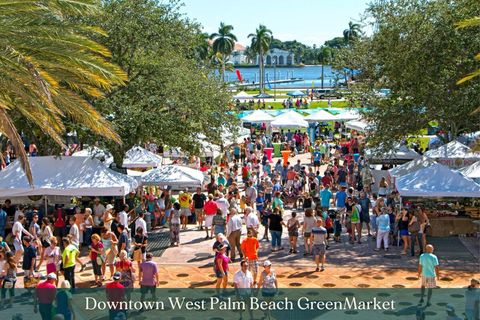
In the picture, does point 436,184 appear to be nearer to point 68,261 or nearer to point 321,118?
Result: point 68,261

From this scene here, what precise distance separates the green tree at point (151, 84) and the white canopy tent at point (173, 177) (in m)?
0.82

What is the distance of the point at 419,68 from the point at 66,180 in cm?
1074

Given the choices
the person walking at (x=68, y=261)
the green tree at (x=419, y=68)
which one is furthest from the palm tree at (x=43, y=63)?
the green tree at (x=419, y=68)

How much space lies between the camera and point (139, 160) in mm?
24406

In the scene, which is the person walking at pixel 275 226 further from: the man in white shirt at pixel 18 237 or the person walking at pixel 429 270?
the man in white shirt at pixel 18 237

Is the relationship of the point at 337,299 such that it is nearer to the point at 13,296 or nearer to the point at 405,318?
the point at 405,318

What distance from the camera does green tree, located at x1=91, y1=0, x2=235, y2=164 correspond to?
783 inches

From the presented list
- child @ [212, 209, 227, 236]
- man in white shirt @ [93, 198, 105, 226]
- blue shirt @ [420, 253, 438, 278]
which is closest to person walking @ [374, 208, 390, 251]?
child @ [212, 209, 227, 236]

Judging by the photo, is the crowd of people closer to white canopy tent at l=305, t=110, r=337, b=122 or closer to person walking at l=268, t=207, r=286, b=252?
person walking at l=268, t=207, r=286, b=252

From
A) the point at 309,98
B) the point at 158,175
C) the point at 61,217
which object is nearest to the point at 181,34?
the point at 158,175

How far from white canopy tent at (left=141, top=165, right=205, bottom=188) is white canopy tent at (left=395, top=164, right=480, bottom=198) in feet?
20.0

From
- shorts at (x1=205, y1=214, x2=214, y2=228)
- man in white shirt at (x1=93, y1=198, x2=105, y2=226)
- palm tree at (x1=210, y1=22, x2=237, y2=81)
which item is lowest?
shorts at (x1=205, y1=214, x2=214, y2=228)

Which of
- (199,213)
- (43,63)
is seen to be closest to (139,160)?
(199,213)

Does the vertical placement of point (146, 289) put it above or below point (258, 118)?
below
